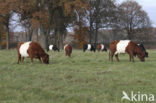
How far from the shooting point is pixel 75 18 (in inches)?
1459

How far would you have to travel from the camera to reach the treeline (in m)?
28.8

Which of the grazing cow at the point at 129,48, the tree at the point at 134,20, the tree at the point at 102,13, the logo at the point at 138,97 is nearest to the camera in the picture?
the logo at the point at 138,97

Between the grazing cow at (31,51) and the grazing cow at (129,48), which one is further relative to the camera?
the grazing cow at (129,48)

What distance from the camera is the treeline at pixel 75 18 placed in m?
28.8

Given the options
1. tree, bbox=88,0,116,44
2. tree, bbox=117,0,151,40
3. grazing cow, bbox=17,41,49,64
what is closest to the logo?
grazing cow, bbox=17,41,49,64

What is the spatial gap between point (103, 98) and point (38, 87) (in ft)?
6.97

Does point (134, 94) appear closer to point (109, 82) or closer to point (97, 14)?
point (109, 82)

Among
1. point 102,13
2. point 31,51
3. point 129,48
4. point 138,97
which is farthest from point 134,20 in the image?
point 138,97

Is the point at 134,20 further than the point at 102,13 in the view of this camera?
Yes

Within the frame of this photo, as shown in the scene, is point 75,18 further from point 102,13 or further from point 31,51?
point 31,51

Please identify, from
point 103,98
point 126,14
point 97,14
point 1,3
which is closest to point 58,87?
point 103,98

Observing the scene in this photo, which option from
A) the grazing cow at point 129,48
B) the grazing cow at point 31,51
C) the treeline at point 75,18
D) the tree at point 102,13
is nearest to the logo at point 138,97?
the grazing cow at point 31,51

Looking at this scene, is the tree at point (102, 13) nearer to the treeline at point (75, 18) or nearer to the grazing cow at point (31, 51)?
the treeline at point (75, 18)

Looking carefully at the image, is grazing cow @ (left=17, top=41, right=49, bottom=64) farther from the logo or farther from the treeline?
the treeline
